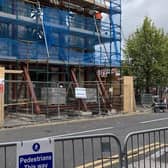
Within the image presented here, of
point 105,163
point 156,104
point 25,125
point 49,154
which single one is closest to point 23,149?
point 49,154

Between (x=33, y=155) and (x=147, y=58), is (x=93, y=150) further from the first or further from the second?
(x=147, y=58)

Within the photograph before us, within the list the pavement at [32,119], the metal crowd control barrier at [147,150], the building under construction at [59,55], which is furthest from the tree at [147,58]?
the metal crowd control barrier at [147,150]

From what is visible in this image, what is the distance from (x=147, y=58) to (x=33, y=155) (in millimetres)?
41073

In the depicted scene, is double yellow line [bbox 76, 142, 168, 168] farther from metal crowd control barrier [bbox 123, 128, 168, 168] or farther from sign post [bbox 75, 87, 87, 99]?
sign post [bbox 75, 87, 87, 99]

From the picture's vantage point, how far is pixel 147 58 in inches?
1806

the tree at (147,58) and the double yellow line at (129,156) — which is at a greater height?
the tree at (147,58)

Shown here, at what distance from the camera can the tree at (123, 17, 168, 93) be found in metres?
45.8

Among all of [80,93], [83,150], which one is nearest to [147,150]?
[83,150]

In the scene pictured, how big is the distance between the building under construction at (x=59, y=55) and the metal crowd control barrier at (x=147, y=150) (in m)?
16.9

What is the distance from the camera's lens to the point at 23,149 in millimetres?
5473

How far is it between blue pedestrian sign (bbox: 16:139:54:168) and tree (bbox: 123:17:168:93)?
40152 mm

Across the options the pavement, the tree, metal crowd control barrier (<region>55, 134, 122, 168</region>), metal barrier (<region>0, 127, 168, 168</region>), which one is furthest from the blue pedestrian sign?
the tree

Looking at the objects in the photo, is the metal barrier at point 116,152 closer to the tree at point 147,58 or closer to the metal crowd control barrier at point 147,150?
the metal crowd control barrier at point 147,150

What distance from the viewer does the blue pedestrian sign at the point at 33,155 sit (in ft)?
17.9
